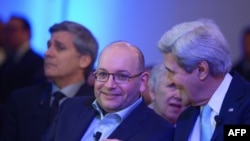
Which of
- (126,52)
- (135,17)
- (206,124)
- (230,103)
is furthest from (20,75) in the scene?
(230,103)

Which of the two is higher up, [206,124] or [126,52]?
[126,52]

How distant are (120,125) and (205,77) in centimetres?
47

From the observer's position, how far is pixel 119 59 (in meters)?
3.48

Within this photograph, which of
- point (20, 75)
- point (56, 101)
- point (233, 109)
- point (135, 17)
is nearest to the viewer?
point (233, 109)

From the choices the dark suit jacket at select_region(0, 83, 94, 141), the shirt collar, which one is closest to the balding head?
the dark suit jacket at select_region(0, 83, 94, 141)

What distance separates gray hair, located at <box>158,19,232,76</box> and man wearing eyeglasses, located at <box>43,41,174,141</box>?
25cm

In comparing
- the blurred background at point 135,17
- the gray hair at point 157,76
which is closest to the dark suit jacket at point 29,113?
the gray hair at point 157,76

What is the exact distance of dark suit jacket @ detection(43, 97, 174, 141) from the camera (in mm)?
3428

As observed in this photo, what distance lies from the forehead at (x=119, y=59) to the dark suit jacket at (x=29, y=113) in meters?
0.83

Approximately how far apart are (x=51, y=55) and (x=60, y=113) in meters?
0.93

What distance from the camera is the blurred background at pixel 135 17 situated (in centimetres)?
676

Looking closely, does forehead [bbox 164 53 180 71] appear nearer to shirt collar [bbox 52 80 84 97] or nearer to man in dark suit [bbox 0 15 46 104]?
shirt collar [bbox 52 80 84 97]

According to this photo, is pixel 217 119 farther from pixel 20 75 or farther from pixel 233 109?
pixel 20 75

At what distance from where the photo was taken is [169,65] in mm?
3383
